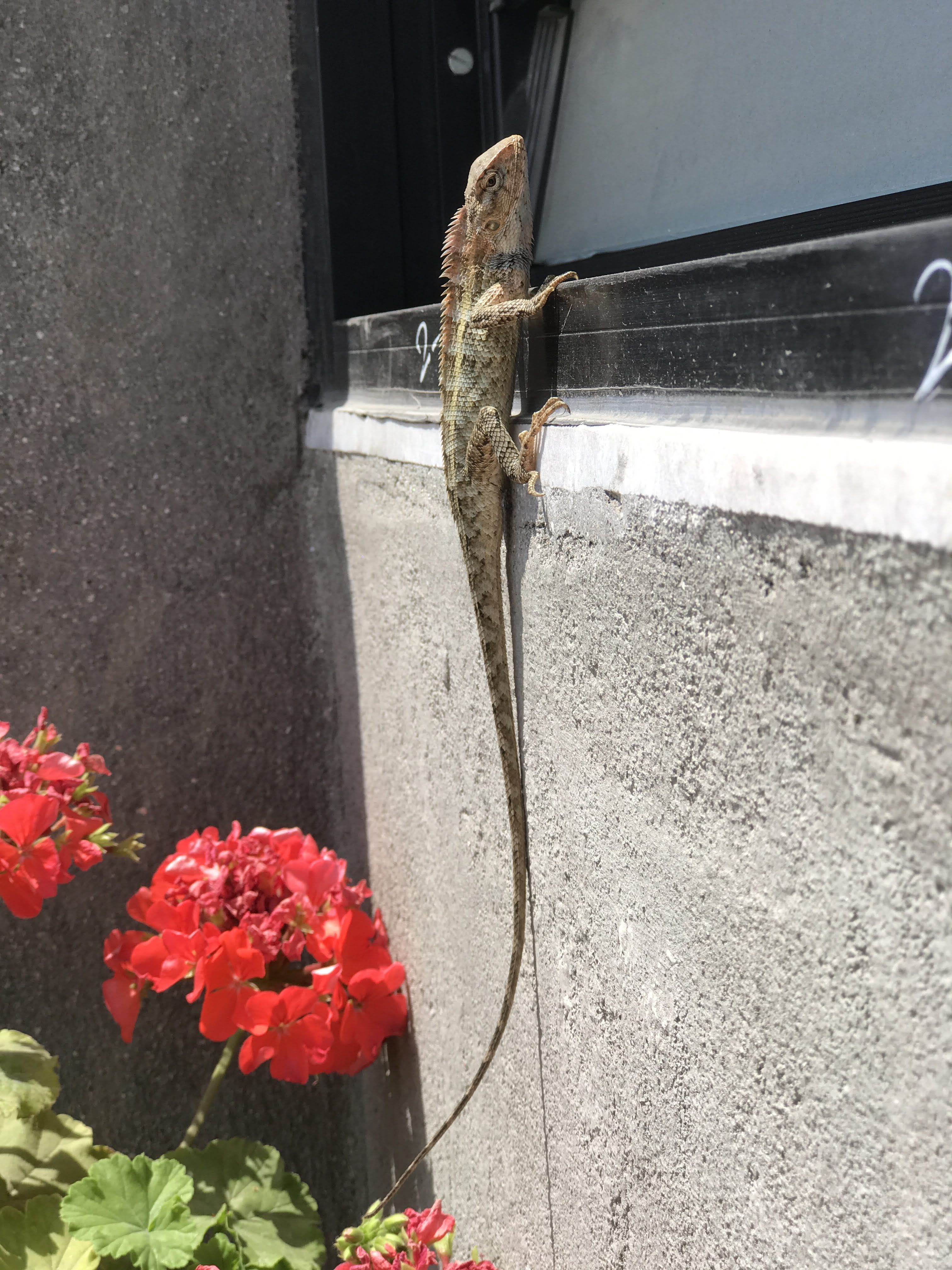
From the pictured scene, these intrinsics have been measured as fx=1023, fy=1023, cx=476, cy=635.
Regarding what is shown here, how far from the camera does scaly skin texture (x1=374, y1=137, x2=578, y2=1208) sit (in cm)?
133

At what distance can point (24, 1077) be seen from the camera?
1621 mm

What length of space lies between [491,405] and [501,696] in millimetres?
404

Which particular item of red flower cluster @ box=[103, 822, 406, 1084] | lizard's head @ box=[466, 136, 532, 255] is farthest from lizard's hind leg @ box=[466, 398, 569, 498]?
red flower cluster @ box=[103, 822, 406, 1084]

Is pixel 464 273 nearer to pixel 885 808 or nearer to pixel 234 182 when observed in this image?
pixel 234 182

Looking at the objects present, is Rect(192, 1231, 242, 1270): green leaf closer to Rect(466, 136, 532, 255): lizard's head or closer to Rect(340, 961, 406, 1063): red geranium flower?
Rect(340, 961, 406, 1063): red geranium flower

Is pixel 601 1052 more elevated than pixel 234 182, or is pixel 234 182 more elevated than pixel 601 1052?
pixel 234 182

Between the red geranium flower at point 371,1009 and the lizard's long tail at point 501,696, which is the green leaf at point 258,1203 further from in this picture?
the lizard's long tail at point 501,696

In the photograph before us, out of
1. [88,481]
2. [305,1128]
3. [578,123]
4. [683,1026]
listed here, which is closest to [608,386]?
[683,1026]

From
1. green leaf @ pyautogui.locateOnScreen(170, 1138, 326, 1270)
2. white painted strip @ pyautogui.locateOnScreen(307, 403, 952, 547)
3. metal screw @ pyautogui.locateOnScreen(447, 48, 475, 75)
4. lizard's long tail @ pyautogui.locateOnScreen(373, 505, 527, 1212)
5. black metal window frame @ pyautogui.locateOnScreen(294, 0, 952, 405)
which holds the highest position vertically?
metal screw @ pyautogui.locateOnScreen(447, 48, 475, 75)

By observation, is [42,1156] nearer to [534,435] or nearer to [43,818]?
[43,818]

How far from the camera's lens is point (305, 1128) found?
2250 mm

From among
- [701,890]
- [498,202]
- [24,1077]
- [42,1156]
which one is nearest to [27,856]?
[24,1077]

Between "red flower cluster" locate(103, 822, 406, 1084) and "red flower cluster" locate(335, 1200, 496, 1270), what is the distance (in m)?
0.33

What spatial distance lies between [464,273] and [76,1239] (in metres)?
1.53
